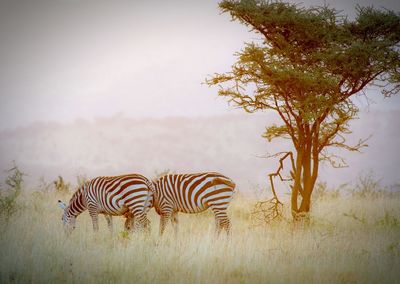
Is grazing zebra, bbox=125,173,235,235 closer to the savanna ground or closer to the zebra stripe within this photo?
the zebra stripe

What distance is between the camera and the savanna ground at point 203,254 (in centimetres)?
1031

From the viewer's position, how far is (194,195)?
14.2 metres

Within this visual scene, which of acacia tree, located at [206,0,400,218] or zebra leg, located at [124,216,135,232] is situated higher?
acacia tree, located at [206,0,400,218]

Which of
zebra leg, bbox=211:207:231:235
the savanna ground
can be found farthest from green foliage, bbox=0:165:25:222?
zebra leg, bbox=211:207:231:235

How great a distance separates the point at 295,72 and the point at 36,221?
9635mm

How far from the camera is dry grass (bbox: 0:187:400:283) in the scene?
10305 millimetres

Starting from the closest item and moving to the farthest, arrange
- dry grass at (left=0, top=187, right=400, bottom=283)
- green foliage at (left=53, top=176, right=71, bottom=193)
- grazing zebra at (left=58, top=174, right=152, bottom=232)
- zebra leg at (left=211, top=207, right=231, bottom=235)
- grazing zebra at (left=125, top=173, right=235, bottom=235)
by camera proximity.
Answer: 1. dry grass at (left=0, top=187, right=400, bottom=283)
2. grazing zebra at (left=58, top=174, right=152, bottom=232)
3. zebra leg at (left=211, top=207, right=231, bottom=235)
4. grazing zebra at (left=125, top=173, right=235, bottom=235)
5. green foliage at (left=53, top=176, right=71, bottom=193)

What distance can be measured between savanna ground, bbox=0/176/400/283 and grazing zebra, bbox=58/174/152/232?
0.64 metres

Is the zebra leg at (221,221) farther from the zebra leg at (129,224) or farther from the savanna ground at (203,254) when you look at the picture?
the zebra leg at (129,224)

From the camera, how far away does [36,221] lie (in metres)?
15.4

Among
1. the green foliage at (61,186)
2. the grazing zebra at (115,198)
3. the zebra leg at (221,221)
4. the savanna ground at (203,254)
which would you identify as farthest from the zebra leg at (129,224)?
the green foliage at (61,186)

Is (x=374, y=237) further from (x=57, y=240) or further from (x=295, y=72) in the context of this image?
(x=57, y=240)

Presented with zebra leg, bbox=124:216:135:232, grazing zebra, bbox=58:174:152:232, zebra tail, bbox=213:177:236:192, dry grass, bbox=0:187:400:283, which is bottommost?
dry grass, bbox=0:187:400:283

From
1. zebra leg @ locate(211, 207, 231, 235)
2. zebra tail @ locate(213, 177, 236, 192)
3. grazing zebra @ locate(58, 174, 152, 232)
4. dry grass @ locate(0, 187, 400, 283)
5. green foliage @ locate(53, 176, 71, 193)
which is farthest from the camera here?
green foliage @ locate(53, 176, 71, 193)
